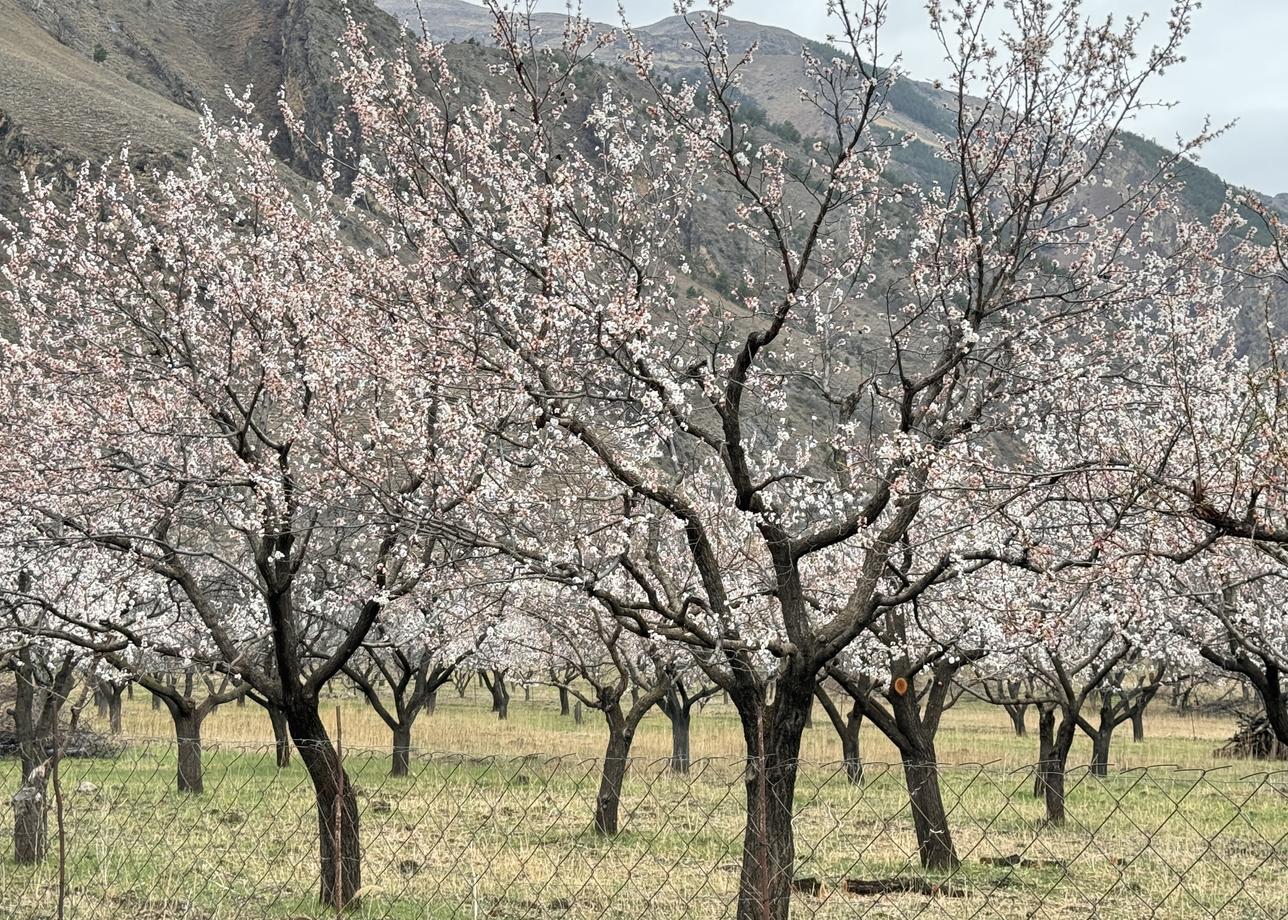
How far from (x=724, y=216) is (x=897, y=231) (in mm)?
136685

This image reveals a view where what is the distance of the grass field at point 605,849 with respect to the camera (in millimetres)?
10273

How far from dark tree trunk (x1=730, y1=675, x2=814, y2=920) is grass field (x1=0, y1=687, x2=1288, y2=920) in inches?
14.9

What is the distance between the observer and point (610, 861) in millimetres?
14016

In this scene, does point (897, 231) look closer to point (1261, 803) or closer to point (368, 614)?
point (368, 614)

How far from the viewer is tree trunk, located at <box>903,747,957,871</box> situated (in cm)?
1302

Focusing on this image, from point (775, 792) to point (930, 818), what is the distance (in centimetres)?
565

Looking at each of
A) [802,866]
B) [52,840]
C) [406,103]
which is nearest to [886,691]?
[802,866]

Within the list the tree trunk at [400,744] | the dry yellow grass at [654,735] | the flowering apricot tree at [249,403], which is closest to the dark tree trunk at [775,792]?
the flowering apricot tree at [249,403]

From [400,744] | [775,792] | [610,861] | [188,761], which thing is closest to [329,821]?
[775,792]

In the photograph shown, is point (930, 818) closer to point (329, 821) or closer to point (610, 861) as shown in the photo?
point (610, 861)

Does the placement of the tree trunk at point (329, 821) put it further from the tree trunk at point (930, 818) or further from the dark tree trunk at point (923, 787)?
the tree trunk at point (930, 818)

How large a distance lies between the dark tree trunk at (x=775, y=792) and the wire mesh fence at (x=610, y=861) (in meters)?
0.58

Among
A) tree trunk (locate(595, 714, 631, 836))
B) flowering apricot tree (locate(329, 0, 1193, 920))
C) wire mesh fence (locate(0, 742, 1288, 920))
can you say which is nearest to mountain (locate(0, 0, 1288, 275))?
wire mesh fence (locate(0, 742, 1288, 920))

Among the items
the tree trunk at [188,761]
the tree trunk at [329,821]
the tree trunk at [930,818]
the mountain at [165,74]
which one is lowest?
the tree trunk at [188,761]
